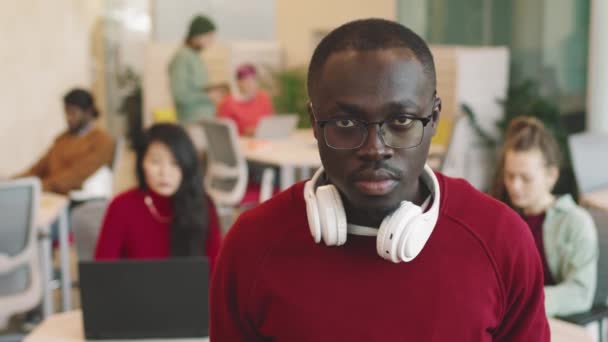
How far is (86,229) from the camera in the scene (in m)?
3.34

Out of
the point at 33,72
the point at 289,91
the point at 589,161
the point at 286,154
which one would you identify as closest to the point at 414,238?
the point at 589,161

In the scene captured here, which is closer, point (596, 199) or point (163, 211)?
point (163, 211)

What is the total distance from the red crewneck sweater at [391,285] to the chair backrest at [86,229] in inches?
92.7

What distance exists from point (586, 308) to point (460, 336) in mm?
1777

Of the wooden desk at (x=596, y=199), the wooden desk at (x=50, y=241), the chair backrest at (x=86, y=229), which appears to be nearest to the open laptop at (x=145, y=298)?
the chair backrest at (x=86, y=229)

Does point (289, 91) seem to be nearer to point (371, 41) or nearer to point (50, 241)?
point (50, 241)

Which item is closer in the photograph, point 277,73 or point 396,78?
point 396,78

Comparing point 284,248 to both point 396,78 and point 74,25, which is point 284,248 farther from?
point 74,25

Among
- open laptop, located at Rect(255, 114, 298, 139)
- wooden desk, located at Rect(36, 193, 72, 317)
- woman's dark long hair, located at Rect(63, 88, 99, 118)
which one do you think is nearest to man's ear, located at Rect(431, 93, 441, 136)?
wooden desk, located at Rect(36, 193, 72, 317)

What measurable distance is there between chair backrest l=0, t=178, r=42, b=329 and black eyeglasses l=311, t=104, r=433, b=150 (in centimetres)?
280

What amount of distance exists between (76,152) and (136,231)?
2.15 metres

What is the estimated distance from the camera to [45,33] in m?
8.03

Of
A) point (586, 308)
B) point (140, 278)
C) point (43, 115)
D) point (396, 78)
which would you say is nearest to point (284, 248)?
point (396, 78)

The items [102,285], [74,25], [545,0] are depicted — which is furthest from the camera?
[74,25]
